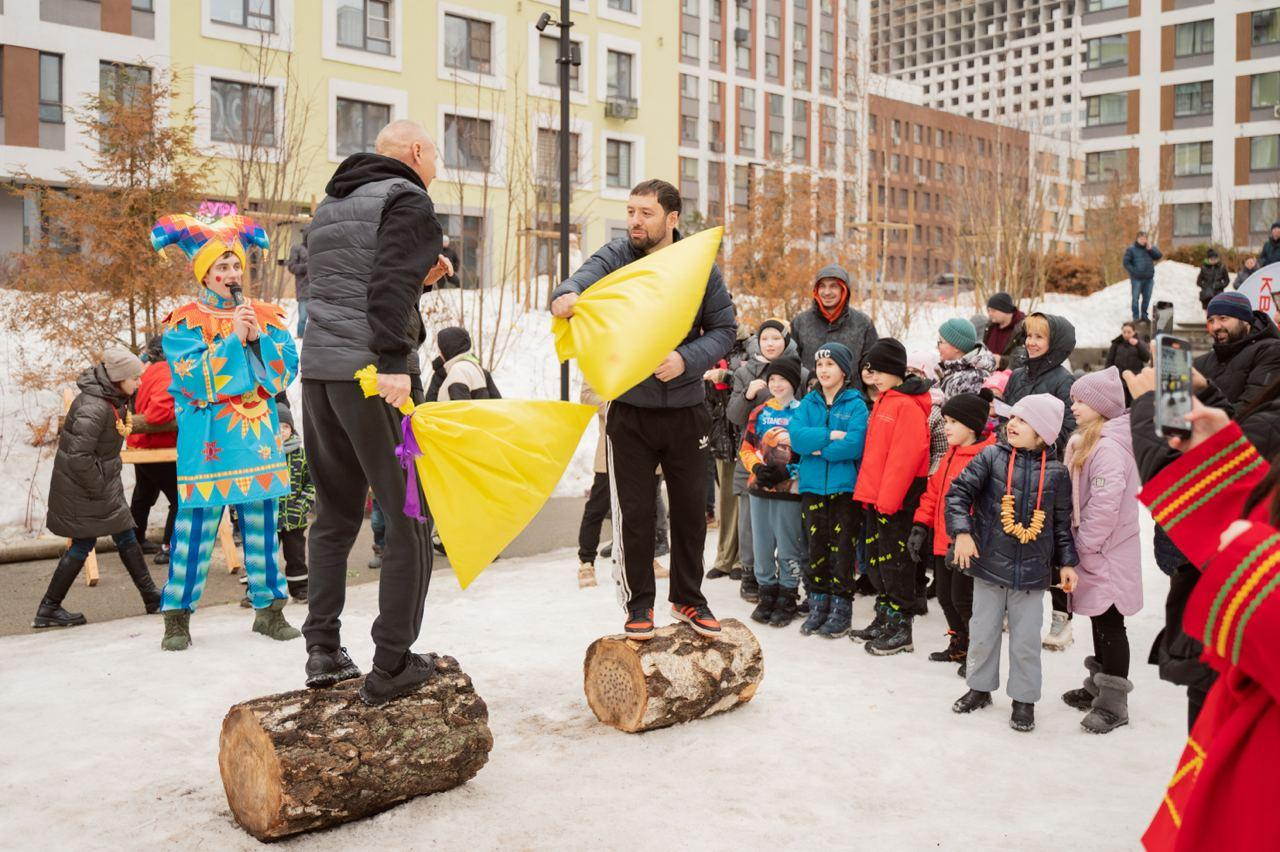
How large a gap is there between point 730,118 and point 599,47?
20.5 m

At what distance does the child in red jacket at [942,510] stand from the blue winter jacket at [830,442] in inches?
23.1

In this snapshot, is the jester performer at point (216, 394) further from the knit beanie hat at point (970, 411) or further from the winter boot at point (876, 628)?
the knit beanie hat at point (970, 411)

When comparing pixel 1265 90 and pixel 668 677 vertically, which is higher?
pixel 1265 90

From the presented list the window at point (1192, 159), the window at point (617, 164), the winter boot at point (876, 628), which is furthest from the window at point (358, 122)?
the window at point (1192, 159)

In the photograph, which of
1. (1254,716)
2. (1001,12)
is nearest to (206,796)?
(1254,716)

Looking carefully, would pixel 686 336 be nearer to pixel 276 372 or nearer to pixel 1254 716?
pixel 276 372

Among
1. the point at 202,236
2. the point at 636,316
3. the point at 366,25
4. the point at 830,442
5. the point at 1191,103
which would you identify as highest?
the point at 1191,103

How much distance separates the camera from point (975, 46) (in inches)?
5979

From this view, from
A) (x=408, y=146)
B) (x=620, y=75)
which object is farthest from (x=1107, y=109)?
(x=408, y=146)

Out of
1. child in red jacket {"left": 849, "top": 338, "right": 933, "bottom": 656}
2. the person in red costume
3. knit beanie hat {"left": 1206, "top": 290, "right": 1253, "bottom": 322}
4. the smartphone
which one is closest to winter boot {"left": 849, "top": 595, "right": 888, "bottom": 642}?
child in red jacket {"left": 849, "top": 338, "right": 933, "bottom": 656}

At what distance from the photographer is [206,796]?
416 cm

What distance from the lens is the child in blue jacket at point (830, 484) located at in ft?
21.6

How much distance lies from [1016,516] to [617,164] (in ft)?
115

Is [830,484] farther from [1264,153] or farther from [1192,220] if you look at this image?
[1192,220]
